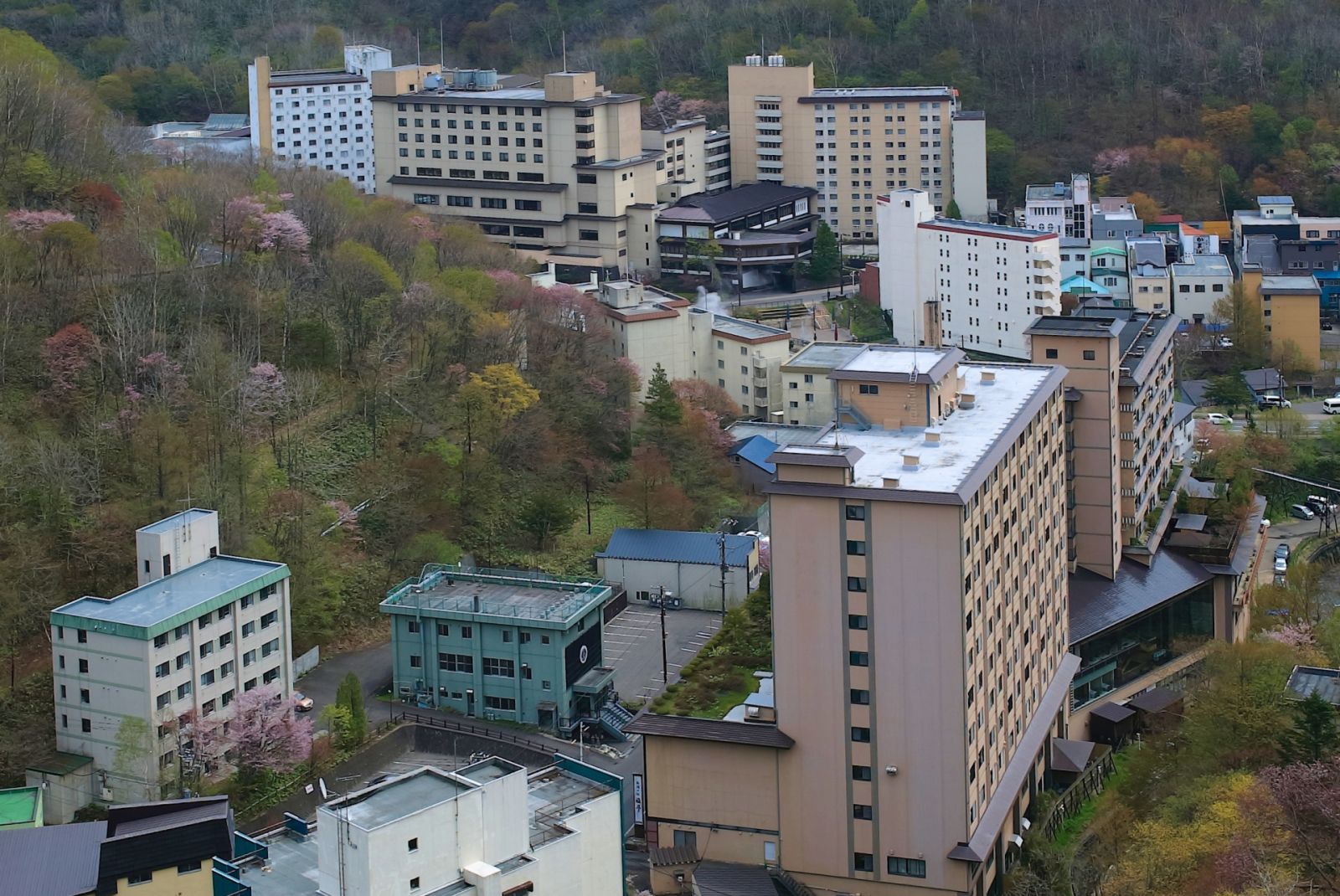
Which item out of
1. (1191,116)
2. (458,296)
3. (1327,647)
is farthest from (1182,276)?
(1327,647)

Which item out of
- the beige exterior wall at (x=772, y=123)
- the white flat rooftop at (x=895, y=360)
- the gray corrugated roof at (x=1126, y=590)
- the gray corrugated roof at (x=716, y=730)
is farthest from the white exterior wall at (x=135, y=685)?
the beige exterior wall at (x=772, y=123)

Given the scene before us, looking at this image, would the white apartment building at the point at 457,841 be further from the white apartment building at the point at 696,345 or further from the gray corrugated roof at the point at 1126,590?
the white apartment building at the point at 696,345

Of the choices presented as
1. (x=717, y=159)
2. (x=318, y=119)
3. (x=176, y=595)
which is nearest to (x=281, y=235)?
(x=176, y=595)

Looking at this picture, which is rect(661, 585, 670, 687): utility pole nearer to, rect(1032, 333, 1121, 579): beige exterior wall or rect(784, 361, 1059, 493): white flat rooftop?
rect(784, 361, 1059, 493): white flat rooftop

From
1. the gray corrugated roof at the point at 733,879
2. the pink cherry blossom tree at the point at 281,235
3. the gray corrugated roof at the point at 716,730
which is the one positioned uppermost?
the pink cherry blossom tree at the point at 281,235

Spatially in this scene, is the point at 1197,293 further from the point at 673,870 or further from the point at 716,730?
the point at 673,870
